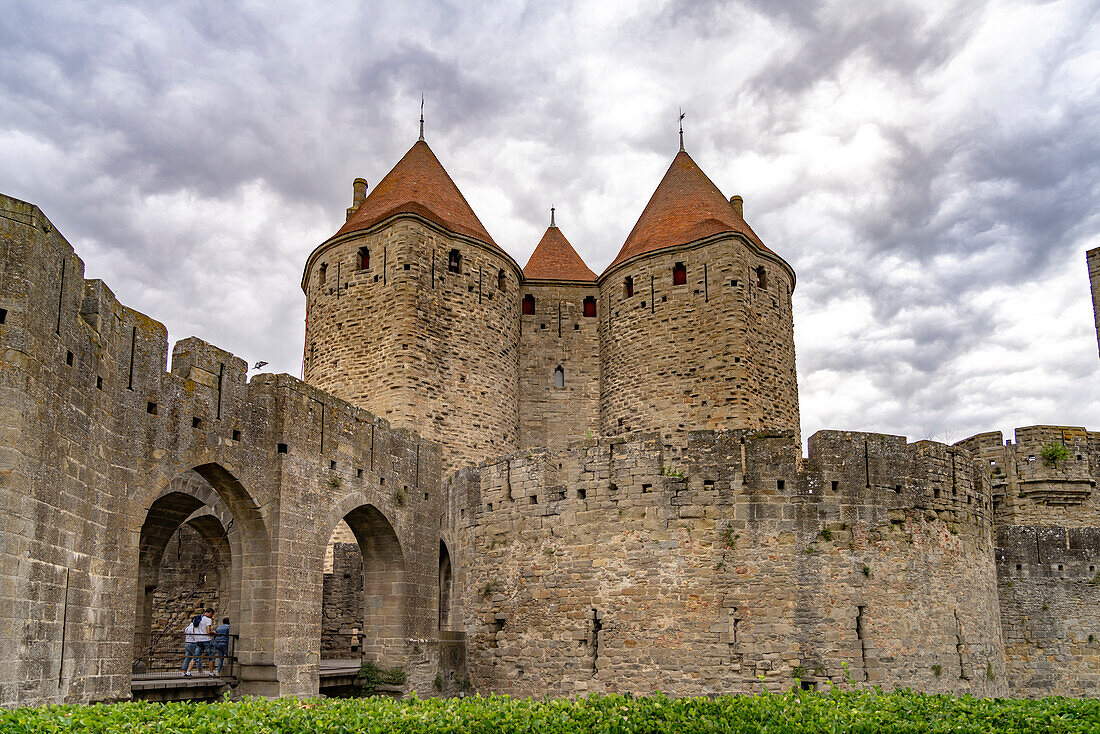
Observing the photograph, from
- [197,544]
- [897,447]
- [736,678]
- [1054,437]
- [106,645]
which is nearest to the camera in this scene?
[106,645]

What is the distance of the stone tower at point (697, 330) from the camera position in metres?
24.0

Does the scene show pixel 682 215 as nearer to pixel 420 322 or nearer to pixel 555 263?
pixel 555 263

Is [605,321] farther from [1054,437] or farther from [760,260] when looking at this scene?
[1054,437]

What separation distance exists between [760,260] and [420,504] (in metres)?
12.7

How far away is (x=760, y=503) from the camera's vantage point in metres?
14.0

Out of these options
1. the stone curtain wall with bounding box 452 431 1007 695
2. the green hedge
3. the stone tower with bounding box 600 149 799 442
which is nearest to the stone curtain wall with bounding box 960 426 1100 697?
the stone curtain wall with bounding box 452 431 1007 695

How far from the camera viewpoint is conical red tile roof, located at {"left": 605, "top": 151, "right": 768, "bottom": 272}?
25.9 meters

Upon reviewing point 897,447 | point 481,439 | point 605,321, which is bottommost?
point 897,447

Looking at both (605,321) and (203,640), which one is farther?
(605,321)

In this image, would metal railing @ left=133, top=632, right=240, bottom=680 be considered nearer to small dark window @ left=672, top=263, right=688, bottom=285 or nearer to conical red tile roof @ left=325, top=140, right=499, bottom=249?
conical red tile roof @ left=325, top=140, right=499, bottom=249

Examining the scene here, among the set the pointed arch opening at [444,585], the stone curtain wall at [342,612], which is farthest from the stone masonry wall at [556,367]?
the stone curtain wall at [342,612]

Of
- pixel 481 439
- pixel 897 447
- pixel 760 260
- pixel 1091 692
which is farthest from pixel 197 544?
pixel 1091 692

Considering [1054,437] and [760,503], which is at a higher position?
[1054,437]

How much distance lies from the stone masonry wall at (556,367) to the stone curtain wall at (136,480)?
8.80m
